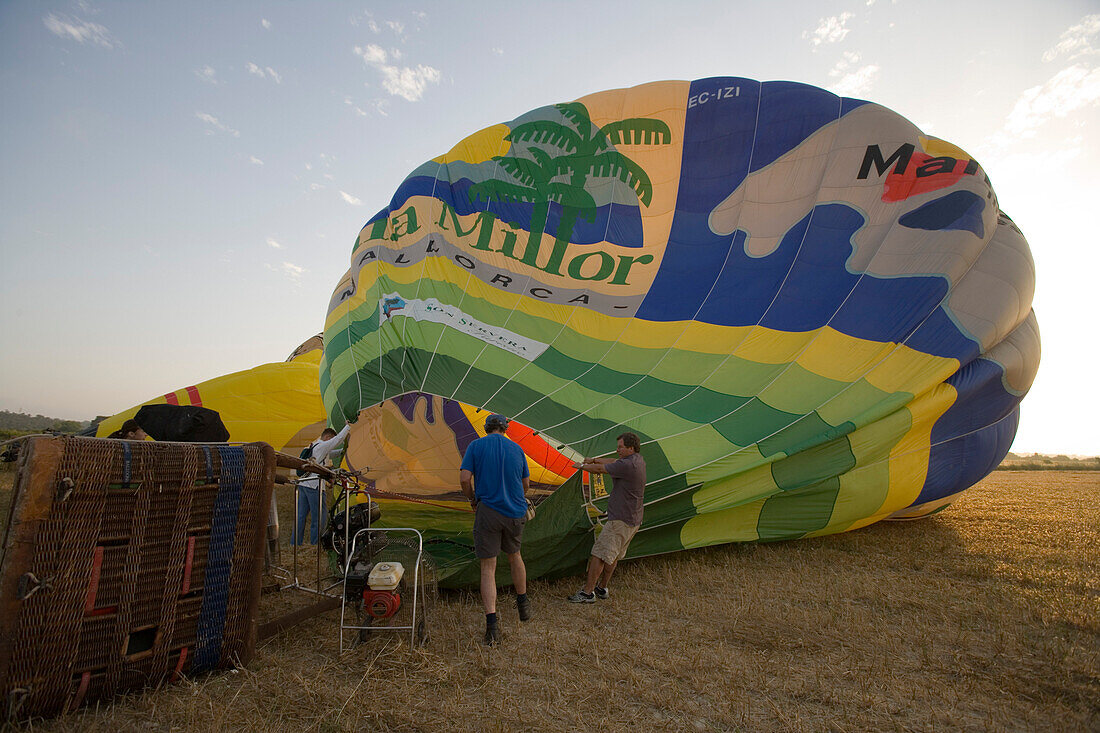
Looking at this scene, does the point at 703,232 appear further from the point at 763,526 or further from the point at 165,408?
the point at 165,408

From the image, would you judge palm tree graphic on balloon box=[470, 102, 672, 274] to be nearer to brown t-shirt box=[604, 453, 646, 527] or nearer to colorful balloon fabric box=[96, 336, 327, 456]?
brown t-shirt box=[604, 453, 646, 527]

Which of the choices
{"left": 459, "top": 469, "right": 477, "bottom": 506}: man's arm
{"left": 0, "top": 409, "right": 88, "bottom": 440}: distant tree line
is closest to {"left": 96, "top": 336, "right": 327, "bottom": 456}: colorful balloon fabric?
{"left": 0, "top": 409, "right": 88, "bottom": 440}: distant tree line

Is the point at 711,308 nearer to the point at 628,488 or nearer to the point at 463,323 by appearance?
the point at 628,488

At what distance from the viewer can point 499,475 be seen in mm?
3365

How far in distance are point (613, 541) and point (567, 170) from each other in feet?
11.3

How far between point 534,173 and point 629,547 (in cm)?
345

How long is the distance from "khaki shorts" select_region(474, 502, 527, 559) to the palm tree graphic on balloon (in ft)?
8.99

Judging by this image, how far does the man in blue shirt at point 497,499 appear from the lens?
3340mm

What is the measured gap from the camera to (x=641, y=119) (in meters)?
5.68

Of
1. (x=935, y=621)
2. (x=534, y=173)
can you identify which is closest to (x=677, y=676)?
(x=935, y=621)

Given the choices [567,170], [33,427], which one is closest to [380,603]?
[567,170]

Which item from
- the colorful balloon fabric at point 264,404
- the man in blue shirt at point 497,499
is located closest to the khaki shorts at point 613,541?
the man in blue shirt at point 497,499

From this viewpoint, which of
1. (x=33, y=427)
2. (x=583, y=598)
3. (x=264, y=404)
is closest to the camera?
(x=583, y=598)

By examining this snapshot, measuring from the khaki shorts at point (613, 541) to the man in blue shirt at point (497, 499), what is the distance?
619mm
